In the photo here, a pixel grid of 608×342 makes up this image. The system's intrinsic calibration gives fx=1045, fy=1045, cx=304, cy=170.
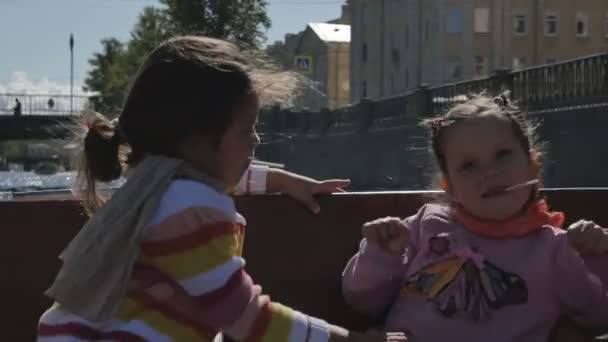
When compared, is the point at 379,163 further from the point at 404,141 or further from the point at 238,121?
the point at 238,121

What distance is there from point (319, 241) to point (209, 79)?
85cm

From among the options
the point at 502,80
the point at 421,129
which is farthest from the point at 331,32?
the point at 421,129

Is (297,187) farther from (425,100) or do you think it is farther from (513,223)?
(425,100)

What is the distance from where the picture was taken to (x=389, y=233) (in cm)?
240

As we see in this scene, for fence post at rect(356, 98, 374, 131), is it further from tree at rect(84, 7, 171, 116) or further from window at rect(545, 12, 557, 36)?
window at rect(545, 12, 557, 36)

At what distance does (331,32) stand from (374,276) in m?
80.4

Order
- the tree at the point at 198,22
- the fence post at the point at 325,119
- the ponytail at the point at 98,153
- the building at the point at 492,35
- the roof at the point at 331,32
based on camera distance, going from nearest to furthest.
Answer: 1. the ponytail at the point at 98,153
2. the fence post at the point at 325,119
3. the tree at the point at 198,22
4. the building at the point at 492,35
5. the roof at the point at 331,32

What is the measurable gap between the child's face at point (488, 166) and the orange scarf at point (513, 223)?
1 cm

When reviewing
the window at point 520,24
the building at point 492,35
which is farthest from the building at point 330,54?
the window at point 520,24

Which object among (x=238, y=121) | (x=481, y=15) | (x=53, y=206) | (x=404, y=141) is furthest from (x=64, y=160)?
(x=481, y=15)

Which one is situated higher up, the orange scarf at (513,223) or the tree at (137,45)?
the tree at (137,45)

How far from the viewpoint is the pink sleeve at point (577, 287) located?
241 cm

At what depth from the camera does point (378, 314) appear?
2.62 meters

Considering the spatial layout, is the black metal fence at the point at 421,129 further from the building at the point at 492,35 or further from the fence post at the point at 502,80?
the building at the point at 492,35
